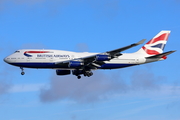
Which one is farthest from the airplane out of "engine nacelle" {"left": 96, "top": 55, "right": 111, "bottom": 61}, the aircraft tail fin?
the aircraft tail fin

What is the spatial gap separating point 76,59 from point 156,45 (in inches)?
778

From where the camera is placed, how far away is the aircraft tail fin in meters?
89.3

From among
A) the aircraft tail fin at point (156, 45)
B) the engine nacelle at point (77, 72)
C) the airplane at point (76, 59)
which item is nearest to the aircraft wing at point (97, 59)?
the airplane at point (76, 59)

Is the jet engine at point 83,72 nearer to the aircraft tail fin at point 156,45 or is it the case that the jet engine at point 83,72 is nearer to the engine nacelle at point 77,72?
the engine nacelle at point 77,72

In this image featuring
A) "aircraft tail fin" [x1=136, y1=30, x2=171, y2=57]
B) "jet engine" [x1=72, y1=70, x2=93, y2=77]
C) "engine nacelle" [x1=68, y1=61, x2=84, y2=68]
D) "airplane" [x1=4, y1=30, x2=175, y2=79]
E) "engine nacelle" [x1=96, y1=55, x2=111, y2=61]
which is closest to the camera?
"engine nacelle" [x1=96, y1=55, x2=111, y2=61]

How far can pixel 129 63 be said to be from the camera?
281 ft

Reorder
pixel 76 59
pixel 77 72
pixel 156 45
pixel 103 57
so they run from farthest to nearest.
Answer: pixel 156 45
pixel 77 72
pixel 76 59
pixel 103 57

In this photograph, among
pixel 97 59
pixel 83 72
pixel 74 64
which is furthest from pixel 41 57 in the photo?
pixel 97 59

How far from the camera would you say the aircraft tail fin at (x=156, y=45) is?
8931 cm

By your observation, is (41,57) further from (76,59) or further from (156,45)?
(156,45)

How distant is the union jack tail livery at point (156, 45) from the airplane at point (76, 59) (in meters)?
2.16

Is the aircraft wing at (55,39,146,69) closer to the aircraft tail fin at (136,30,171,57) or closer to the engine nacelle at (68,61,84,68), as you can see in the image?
the engine nacelle at (68,61,84,68)

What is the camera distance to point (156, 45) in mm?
90750

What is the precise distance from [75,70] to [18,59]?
11764 mm
